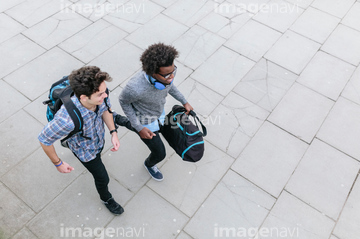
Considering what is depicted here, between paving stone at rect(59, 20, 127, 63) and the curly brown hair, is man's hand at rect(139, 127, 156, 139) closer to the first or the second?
the curly brown hair

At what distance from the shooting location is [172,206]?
356cm

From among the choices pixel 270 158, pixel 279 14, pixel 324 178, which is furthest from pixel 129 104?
pixel 279 14

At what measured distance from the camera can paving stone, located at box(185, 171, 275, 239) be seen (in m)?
3.42

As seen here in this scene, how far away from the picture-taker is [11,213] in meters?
3.38

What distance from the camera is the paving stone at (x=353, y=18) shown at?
589cm

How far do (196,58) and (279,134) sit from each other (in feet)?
6.20

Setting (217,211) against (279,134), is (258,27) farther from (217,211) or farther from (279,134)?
(217,211)

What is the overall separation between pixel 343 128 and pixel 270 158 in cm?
131

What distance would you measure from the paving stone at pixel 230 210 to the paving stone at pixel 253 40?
8.00ft

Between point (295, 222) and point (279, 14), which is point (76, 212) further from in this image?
point (279, 14)

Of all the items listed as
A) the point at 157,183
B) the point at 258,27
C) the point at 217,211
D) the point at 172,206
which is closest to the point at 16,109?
the point at 157,183

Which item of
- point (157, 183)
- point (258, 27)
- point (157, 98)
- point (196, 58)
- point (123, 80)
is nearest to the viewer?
point (157, 98)

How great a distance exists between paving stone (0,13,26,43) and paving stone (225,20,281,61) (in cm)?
369

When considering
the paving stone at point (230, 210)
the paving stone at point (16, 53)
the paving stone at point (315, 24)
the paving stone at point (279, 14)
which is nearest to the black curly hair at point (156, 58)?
the paving stone at point (230, 210)
